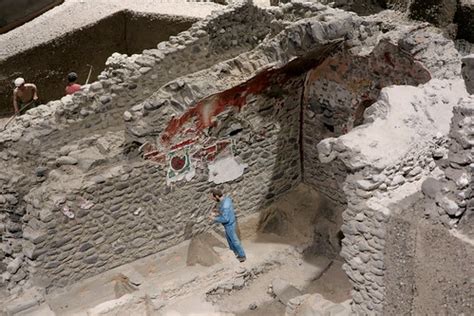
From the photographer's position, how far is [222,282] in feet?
27.7

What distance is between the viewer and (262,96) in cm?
870

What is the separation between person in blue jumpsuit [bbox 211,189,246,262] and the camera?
28.0ft

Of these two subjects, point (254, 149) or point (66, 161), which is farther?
point (254, 149)

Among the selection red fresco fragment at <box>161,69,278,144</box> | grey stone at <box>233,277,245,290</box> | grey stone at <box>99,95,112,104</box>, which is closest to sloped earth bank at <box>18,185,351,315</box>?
grey stone at <box>233,277,245,290</box>

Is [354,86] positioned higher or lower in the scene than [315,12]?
lower

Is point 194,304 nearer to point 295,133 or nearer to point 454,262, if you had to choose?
point 295,133

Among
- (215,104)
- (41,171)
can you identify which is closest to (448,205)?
(215,104)

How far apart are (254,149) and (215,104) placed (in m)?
1.02

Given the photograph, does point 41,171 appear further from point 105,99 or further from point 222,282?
point 222,282

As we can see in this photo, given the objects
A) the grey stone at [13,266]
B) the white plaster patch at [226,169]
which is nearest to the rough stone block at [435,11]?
the white plaster patch at [226,169]

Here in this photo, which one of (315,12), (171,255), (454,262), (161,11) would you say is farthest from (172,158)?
(161,11)

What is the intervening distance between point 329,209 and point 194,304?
2.24 metres

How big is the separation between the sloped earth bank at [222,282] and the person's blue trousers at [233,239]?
117 mm

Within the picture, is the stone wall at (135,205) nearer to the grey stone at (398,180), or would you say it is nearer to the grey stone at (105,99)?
the grey stone at (105,99)
